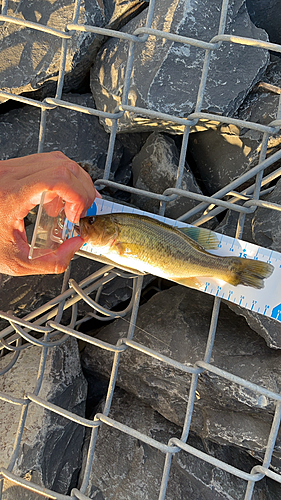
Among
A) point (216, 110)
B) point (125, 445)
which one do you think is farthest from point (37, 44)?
point (125, 445)

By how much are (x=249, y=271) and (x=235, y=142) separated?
0.60 metres

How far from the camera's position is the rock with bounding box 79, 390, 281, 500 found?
1620mm

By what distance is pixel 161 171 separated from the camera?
5.43ft

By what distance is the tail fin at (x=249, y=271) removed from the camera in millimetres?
1230

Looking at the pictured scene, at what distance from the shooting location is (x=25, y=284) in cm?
181

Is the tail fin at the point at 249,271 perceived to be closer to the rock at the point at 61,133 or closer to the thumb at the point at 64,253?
the thumb at the point at 64,253

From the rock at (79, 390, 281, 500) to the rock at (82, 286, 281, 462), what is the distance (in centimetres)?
9

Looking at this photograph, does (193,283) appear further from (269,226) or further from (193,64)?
(193,64)

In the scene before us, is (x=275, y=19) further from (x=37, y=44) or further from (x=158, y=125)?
(x=37, y=44)

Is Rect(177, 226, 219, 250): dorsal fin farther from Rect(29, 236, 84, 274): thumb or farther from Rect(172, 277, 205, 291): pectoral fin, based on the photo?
Rect(29, 236, 84, 274): thumb

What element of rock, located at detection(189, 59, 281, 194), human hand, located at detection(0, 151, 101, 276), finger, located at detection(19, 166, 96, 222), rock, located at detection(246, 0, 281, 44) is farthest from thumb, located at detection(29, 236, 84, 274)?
rock, located at detection(246, 0, 281, 44)

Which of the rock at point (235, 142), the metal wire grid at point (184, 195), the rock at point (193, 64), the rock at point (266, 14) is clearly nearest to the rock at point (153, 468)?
the metal wire grid at point (184, 195)

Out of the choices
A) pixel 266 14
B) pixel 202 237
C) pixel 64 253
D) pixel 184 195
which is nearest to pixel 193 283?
pixel 202 237

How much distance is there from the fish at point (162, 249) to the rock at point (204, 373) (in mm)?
415
